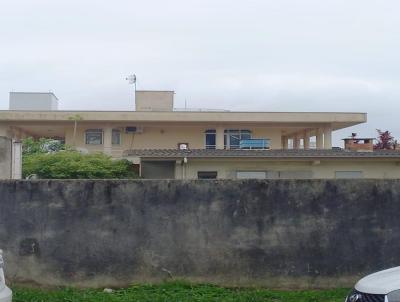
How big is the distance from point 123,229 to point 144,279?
0.81 m

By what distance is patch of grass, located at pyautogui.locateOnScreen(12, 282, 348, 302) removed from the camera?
8.14m

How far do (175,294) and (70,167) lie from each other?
17.8 m

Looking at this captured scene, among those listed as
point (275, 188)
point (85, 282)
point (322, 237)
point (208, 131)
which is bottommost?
point (85, 282)

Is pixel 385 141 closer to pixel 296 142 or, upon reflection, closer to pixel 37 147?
pixel 296 142

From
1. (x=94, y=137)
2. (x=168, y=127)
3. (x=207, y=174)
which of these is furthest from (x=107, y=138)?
(x=207, y=174)

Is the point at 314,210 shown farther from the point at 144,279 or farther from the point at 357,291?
the point at 357,291

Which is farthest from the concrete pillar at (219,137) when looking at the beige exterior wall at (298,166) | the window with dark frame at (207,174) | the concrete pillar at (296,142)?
the window with dark frame at (207,174)

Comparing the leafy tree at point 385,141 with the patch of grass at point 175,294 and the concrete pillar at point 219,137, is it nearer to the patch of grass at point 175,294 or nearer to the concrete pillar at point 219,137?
the concrete pillar at point 219,137

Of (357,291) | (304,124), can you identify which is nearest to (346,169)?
(304,124)

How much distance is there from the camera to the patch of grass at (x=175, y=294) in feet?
26.7

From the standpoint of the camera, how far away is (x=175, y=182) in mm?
9102

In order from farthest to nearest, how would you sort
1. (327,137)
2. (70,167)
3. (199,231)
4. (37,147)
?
1. (327,137)
2. (37,147)
3. (70,167)
4. (199,231)

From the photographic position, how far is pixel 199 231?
29.6 feet

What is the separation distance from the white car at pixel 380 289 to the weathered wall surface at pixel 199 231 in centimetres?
340
